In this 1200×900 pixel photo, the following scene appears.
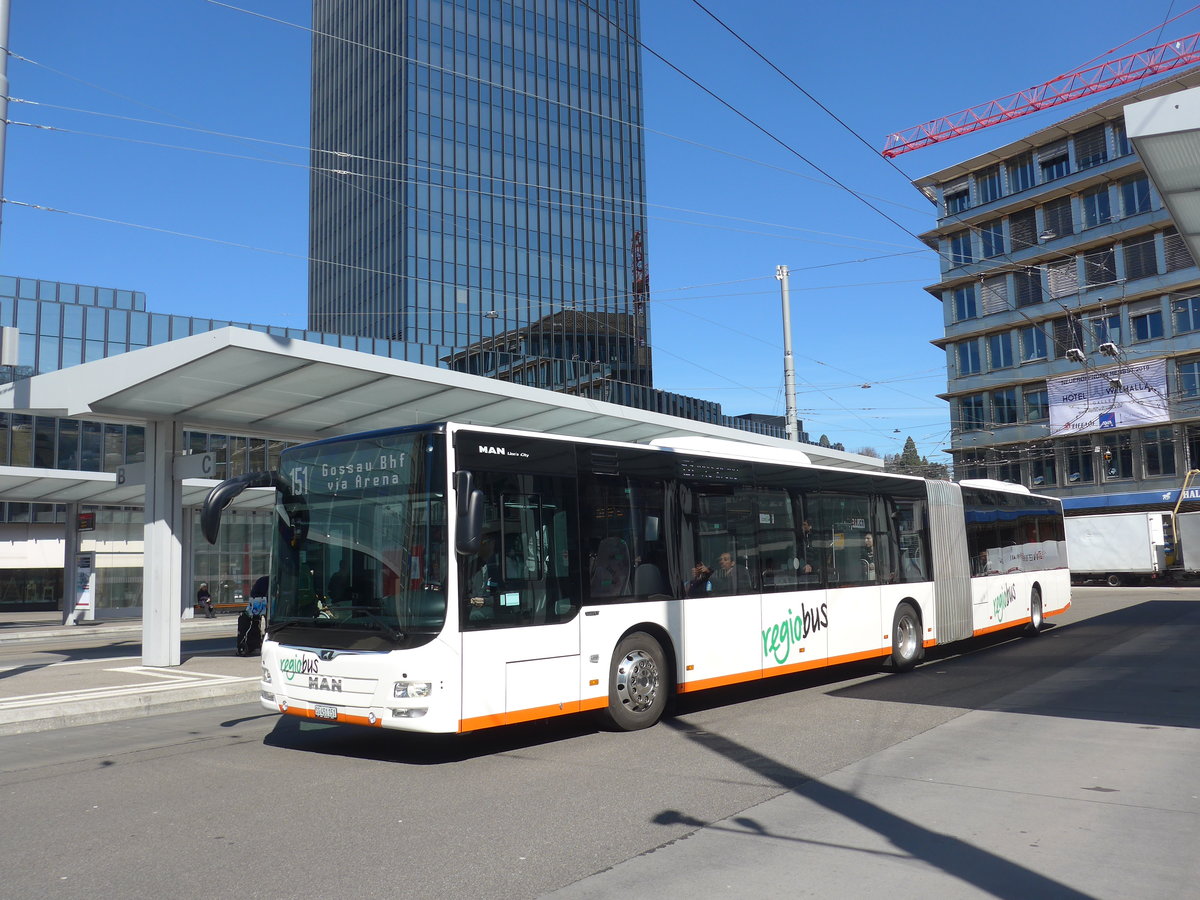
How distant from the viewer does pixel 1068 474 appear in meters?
58.0

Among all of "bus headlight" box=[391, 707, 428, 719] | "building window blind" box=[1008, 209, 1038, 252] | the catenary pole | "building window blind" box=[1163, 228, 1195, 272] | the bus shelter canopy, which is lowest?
"bus headlight" box=[391, 707, 428, 719]

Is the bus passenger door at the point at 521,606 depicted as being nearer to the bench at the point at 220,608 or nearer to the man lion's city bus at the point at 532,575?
the man lion's city bus at the point at 532,575

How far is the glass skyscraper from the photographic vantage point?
76375 mm

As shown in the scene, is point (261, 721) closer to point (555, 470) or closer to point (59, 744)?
point (59, 744)

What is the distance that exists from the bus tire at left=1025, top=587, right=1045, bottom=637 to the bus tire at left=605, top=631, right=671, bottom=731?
12.8 m

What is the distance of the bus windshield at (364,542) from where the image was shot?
7.97 meters

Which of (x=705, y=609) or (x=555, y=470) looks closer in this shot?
(x=555, y=470)

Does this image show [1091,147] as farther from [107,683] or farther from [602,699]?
[107,683]

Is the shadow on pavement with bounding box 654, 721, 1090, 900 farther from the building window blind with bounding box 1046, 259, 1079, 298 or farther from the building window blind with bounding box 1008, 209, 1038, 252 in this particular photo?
the building window blind with bounding box 1008, 209, 1038, 252

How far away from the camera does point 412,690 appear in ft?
25.5

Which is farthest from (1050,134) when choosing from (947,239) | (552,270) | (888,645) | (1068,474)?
(888,645)

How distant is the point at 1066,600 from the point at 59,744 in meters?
20.1

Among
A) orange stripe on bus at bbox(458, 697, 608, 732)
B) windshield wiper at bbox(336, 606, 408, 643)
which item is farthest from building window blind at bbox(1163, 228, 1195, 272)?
windshield wiper at bbox(336, 606, 408, 643)

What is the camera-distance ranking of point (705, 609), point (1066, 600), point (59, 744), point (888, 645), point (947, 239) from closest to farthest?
point (59, 744)
point (705, 609)
point (888, 645)
point (1066, 600)
point (947, 239)
